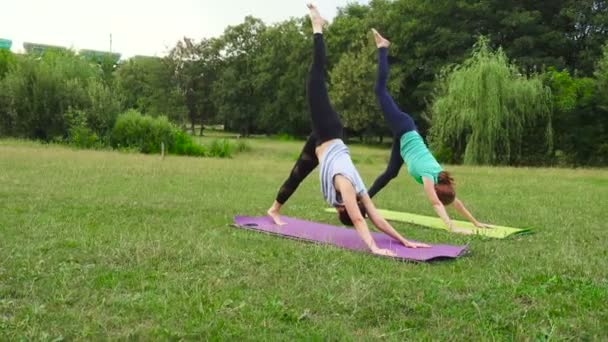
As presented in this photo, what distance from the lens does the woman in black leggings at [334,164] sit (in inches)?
232

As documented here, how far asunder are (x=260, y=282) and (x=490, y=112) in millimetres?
20941

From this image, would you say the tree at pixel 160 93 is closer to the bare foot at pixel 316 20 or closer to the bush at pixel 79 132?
the bush at pixel 79 132

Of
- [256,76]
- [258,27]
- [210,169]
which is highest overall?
[258,27]

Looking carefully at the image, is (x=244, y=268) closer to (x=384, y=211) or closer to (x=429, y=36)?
(x=384, y=211)

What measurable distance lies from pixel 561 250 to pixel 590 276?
1150mm

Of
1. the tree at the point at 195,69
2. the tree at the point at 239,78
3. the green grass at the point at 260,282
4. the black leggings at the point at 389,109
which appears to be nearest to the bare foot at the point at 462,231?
the green grass at the point at 260,282

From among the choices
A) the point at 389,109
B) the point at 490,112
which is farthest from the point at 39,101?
the point at 389,109

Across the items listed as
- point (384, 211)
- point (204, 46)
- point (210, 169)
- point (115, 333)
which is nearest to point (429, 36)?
point (204, 46)

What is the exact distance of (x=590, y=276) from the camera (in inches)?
192

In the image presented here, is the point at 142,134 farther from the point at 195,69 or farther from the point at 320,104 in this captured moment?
the point at 195,69

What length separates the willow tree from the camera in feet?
78.0

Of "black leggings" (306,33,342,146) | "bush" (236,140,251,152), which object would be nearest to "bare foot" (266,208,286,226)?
"black leggings" (306,33,342,146)

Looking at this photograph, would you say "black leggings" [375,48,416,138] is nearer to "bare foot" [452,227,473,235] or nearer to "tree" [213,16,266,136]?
"bare foot" [452,227,473,235]

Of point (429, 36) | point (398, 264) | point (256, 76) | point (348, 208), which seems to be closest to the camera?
point (398, 264)
